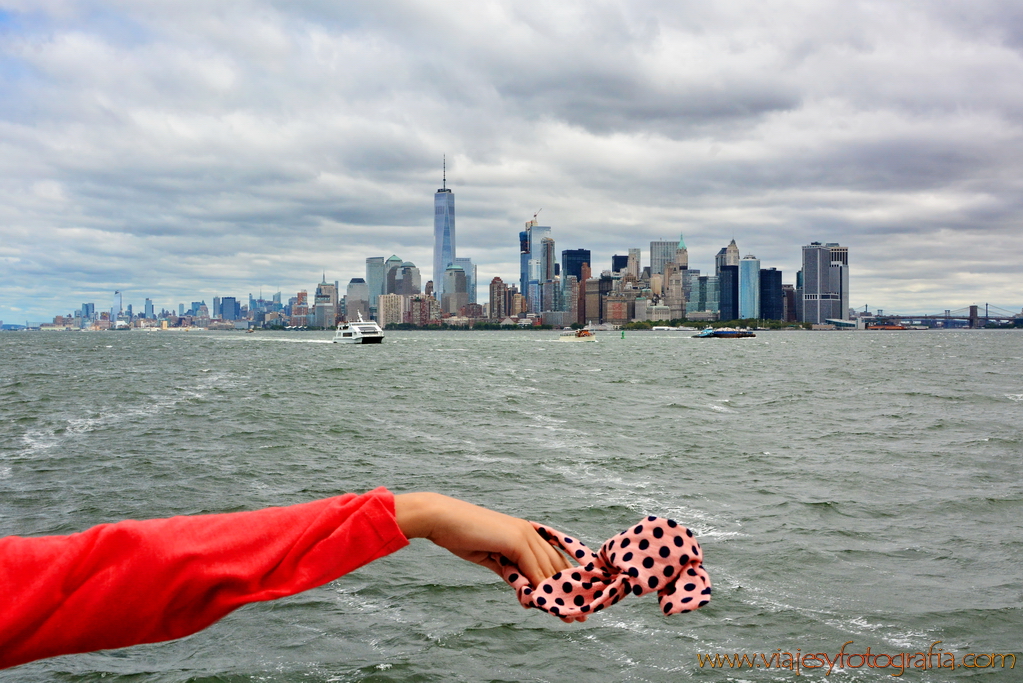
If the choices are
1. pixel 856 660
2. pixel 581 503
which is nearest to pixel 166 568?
pixel 856 660

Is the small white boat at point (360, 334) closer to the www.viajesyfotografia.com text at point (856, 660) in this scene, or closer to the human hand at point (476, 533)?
the www.viajesyfotografia.com text at point (856, 660)

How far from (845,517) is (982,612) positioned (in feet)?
12.4

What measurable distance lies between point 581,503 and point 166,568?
1084 centimetres

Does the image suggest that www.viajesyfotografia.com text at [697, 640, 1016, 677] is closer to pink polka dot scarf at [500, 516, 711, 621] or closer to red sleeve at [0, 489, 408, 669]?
pink polka dot scarf at [500, 516, 711, 621]

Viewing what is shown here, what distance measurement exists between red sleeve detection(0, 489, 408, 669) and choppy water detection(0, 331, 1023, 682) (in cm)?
522

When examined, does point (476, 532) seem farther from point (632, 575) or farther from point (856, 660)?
point (856, 660)

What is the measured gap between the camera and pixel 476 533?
1771 millimetres

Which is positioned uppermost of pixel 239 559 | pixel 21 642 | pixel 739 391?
pixel 239 559

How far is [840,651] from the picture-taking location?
A: 260 inches

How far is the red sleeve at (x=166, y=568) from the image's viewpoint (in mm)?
1472

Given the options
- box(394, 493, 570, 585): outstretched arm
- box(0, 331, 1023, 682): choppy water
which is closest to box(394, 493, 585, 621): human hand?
box(394, 493, 570, 585): outstretched arm

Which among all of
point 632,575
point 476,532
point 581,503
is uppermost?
point 476,532

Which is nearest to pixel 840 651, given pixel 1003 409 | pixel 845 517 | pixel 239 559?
pixel 845 517

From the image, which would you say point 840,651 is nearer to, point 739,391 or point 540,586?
point 540,586
